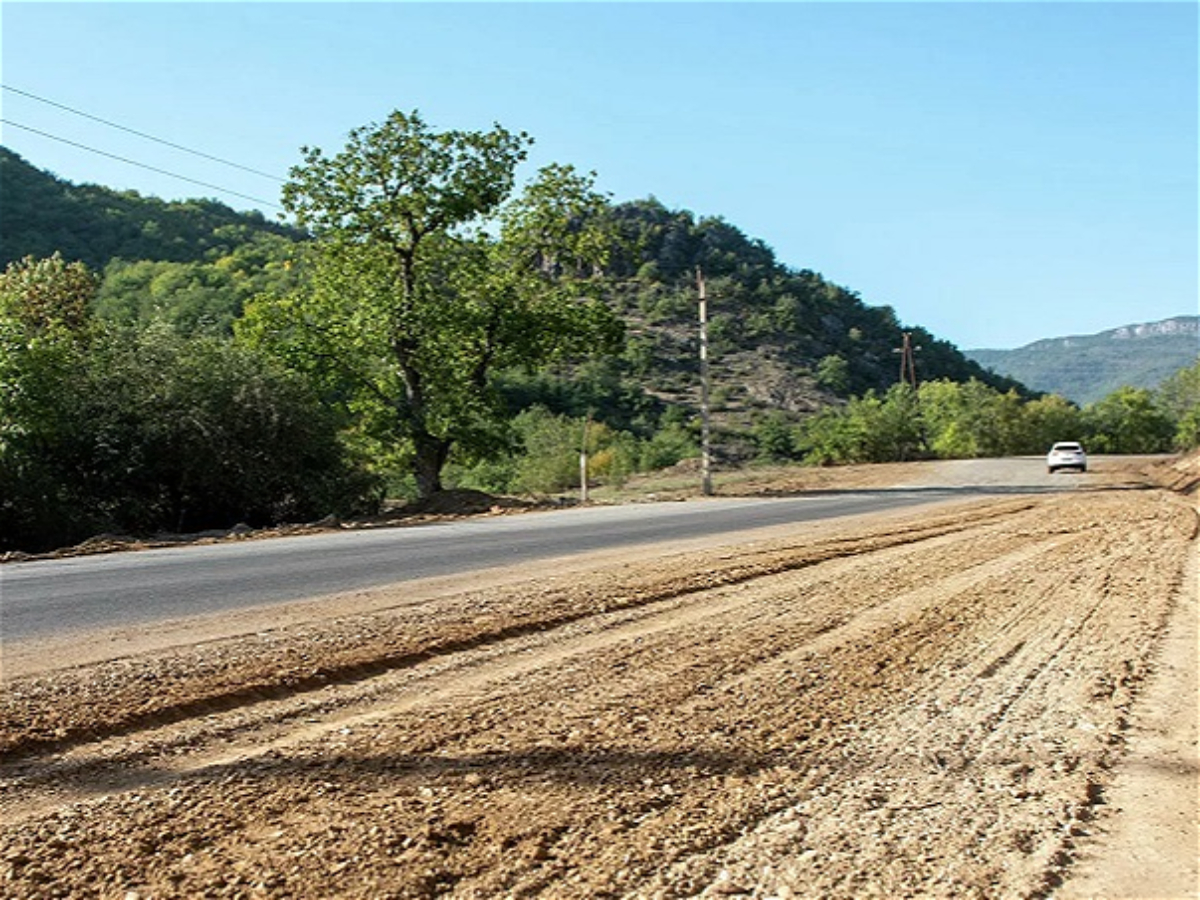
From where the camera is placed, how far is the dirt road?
381 centimetres

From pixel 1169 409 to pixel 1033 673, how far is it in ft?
367

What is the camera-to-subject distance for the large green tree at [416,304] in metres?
32.5

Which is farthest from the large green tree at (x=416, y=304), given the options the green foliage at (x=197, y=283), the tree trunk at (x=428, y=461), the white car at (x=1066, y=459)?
the white car at (x=1066, y=459)

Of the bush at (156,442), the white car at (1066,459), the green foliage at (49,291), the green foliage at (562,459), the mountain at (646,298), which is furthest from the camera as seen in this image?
the mountain at (646,298)

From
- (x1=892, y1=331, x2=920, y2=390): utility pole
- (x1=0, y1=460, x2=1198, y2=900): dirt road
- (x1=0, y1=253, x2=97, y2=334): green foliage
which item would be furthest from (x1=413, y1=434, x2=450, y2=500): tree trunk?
(x1=892, y1=331, x2=920, y2=390): utility pole

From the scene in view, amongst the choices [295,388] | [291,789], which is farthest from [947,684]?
[295,388]

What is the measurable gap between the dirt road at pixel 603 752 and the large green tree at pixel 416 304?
2342cm

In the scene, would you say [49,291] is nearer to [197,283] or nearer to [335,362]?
[335,362]

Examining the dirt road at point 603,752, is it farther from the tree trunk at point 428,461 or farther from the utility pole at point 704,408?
the utility pole at point 704,408

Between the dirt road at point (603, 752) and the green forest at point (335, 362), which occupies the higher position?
the green forest at point (335, 362)

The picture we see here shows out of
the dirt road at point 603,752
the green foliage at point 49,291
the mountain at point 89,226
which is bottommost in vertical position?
the dirt road at point 603,752

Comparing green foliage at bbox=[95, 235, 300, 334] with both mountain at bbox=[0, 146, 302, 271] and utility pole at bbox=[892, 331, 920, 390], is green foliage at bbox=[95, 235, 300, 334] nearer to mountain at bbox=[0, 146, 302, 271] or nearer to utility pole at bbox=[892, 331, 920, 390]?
mountain at bbox=[0, 146, 302, 271]

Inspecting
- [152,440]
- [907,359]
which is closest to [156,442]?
[152,440]

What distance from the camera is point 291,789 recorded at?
15.0ft
